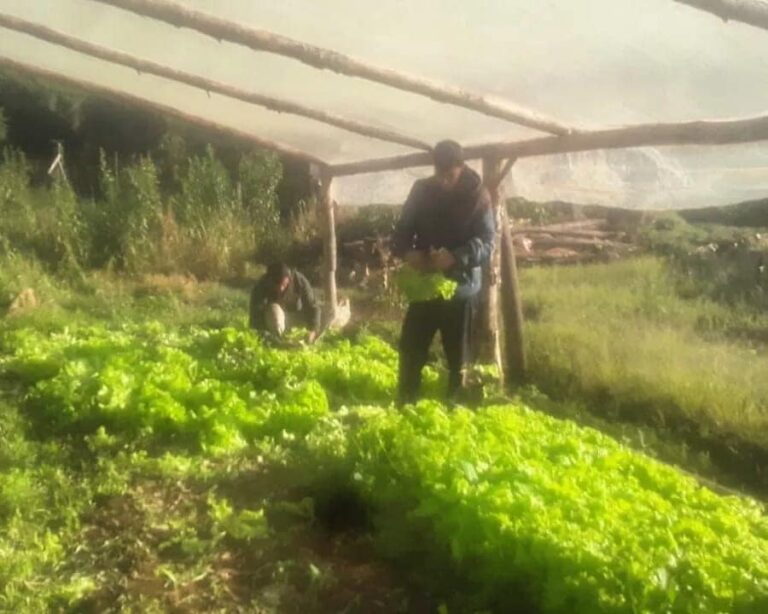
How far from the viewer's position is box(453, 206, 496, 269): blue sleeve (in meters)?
6.30

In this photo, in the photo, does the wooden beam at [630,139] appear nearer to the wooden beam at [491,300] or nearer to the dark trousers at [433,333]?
the wooden beam at [491,300]

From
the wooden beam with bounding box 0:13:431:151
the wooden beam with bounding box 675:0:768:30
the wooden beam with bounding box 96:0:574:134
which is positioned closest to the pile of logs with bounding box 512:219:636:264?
the wooden beam with bounding box 0:13:431:151

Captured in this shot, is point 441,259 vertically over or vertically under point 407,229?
under

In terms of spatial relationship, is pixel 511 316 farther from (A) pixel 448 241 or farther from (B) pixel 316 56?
(B) pixel 316 56

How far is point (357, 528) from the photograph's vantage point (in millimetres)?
4598

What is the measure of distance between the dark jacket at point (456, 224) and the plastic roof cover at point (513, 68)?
773mm

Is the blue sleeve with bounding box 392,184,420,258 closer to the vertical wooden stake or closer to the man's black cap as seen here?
the man's black cap

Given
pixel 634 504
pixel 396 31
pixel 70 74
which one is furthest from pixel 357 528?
pixel 70 74

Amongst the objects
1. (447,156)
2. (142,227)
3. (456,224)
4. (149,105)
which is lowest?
(142,227)

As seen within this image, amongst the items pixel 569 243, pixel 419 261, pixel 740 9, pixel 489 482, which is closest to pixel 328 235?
pixel 569 243

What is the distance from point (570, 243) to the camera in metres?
14.0

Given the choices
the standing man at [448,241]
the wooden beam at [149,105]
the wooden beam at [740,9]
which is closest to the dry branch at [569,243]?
the wooden beam at [149,105]

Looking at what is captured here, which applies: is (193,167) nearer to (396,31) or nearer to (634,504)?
(396,31)

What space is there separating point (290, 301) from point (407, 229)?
3.36m
